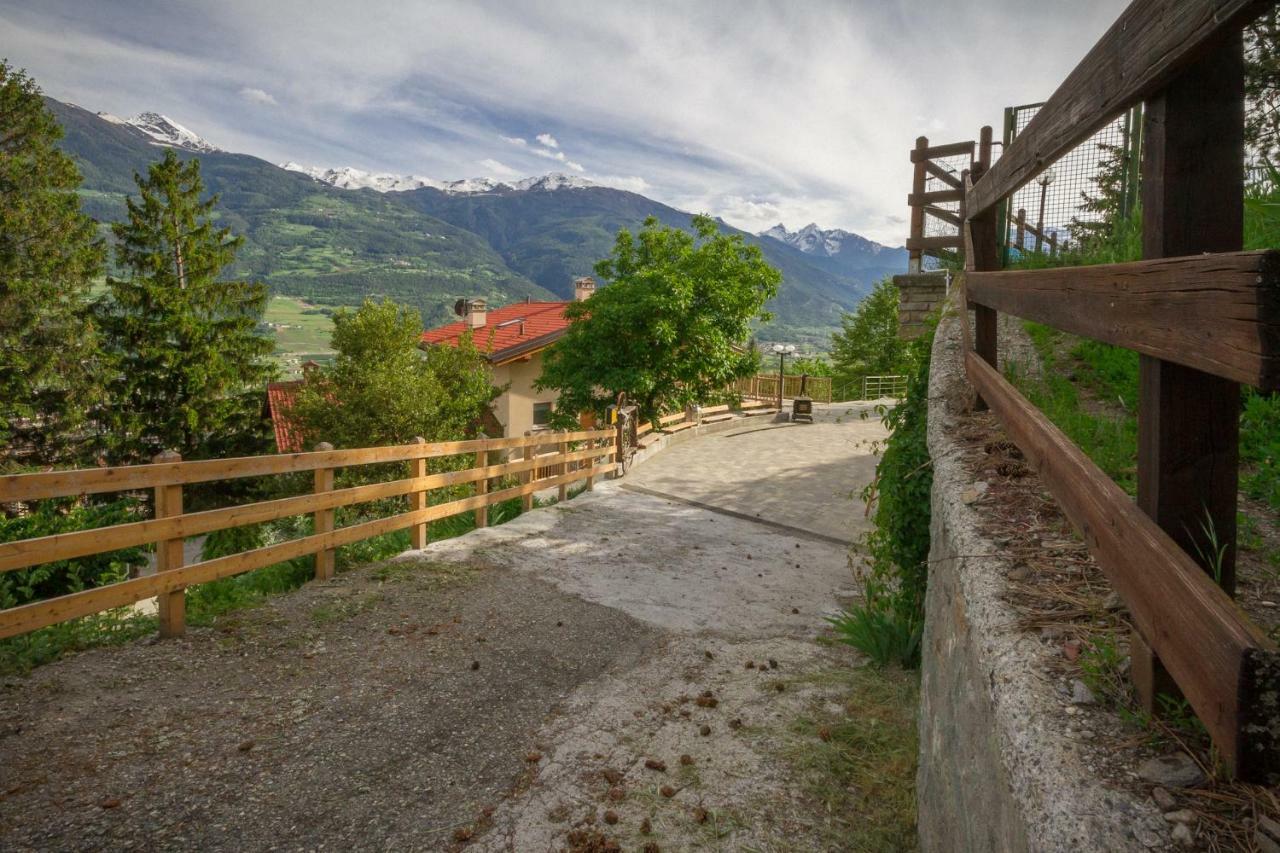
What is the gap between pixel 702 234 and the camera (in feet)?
79.9

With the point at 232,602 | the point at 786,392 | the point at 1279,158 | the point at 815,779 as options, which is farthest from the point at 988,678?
the point at 786,392

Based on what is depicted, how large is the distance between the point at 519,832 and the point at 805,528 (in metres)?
7.81

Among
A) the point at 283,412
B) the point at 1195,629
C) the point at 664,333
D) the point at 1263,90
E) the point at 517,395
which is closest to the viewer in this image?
the point at 1195,629

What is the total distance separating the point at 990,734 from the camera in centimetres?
169

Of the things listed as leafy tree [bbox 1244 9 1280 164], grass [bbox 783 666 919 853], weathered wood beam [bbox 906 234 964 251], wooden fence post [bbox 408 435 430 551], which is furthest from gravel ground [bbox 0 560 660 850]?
weathered wood beam [bbox 906 234 964 251]

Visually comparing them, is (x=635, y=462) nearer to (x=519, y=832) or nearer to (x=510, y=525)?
(x=510, y=525)

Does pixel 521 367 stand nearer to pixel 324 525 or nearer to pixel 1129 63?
pixel 324 525

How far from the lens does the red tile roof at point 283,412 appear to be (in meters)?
23.7

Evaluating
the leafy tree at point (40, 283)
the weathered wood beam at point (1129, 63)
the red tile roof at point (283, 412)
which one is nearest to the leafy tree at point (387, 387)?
the red tile roof at point (283, 412)

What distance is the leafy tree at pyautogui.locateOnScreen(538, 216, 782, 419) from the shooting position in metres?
21.0

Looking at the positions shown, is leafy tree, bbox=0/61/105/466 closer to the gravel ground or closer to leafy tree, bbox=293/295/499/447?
leafy tree, bbox=293/295/499/447

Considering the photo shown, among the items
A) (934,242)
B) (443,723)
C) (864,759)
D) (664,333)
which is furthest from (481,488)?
(664,333)

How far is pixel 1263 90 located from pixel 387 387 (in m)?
20.0

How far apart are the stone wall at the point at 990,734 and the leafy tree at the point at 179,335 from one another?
88.1 feet
